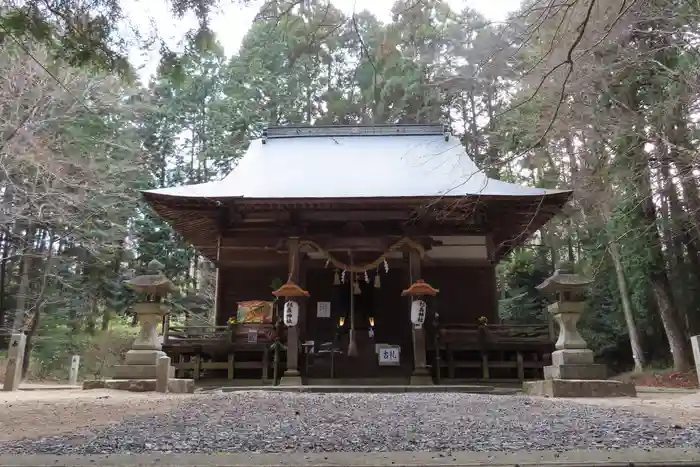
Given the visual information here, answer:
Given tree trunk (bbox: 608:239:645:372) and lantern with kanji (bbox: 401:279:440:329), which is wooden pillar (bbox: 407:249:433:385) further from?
tree trunk (bbox: 608:239:645:372)

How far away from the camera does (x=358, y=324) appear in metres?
11.0

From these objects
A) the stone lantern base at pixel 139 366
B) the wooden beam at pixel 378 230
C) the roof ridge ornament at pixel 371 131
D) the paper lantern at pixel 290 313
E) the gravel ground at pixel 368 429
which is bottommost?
the gravel ground at pixel 368 429

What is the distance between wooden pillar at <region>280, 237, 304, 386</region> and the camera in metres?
8.80

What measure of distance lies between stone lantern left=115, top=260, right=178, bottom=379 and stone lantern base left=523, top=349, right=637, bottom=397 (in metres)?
5.40

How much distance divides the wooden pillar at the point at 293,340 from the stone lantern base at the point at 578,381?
380 cm

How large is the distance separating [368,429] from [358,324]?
7239 millimetres

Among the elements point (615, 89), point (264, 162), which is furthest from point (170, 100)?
point (615, 89)

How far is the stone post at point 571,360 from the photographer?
7.01 metres

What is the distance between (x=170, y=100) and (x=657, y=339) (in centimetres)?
2016

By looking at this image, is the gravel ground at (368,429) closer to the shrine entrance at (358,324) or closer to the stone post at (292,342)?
the stone post at (292,342)

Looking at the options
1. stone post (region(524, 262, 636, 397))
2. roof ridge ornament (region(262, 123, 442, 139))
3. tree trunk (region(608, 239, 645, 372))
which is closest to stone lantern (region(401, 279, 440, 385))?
stone post (region(524, 262, 636, 397))

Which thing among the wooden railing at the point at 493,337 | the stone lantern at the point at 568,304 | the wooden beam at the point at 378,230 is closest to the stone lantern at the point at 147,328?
the wooden beam at the point at 378,230

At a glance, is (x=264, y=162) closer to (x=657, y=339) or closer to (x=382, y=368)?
(x=382, y=368)

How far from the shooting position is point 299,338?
9672 millimetres
